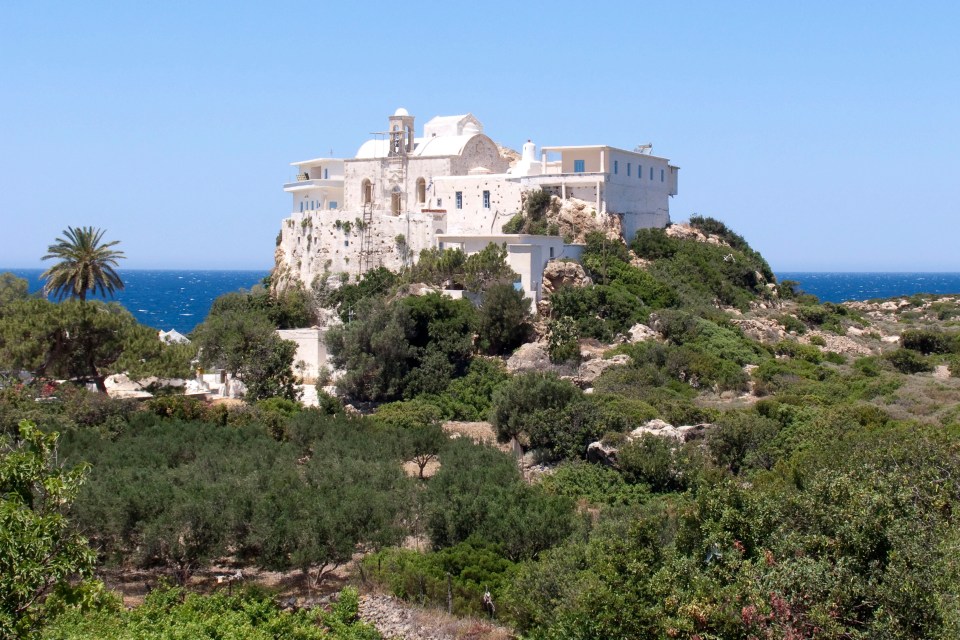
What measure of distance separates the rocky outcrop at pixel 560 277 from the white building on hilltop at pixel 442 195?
41 centimetres

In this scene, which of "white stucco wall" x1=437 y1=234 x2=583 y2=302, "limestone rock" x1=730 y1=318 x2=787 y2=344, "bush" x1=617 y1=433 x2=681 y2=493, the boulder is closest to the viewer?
"bush" x1=617 y1=433 x2=681 y2=493

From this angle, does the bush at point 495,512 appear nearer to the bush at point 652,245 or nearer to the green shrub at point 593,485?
the green shrub at point 593,485

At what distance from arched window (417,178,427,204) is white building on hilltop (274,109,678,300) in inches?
1.8

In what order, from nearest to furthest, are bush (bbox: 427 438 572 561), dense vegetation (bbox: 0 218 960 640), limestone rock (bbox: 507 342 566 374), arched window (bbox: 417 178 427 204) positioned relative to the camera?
dense vegetation (bbox: 0 218 960 640) < bush (bbox: 427 438 572 561) < limestone rock (bbox: 507 342 566 374) < arched window (bbox: 417 178 427 204)

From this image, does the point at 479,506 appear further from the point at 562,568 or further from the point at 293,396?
the point at 293,396

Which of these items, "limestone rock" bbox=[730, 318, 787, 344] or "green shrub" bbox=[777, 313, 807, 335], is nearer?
"limestone rock" bbox=[730, 318, 787, 344]

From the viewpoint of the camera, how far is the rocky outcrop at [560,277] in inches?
1797

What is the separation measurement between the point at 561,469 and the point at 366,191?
85.6 feet

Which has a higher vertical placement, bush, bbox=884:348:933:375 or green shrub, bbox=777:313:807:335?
green shrub, bbox=777:313:807:335

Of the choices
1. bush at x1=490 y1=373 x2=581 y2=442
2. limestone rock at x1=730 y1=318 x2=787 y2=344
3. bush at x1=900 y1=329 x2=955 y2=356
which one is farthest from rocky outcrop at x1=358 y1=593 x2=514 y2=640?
bush at x1=900 y1=329 x2=955 y2=356

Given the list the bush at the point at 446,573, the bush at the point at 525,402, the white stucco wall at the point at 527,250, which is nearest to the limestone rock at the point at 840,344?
the white stucco wall at the point at 527,250

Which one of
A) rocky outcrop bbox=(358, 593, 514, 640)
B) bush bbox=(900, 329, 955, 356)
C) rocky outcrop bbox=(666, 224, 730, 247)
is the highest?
rocky outcrop bbox=(666, 224, 730, 247)

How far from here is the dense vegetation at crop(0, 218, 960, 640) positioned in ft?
51.4

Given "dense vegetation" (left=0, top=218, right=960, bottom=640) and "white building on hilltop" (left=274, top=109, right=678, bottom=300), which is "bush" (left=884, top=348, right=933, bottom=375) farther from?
"white building on hilltop" (left=274, top=109, right=678, bottom=300)
